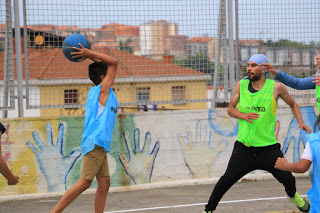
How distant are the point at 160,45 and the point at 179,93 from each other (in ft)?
2.92

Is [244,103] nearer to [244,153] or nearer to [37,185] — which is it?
[244,153]

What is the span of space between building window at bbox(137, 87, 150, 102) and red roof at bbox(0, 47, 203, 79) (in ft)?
0.98

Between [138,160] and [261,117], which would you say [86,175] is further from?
[138,160]

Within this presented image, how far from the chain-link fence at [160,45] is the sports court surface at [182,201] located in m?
1.52

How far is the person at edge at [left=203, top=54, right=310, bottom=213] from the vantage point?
20.0ft

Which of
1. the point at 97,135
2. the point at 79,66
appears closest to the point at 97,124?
the point at 97,135

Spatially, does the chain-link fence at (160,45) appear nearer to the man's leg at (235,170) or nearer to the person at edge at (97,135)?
the person at edge at (97,135)

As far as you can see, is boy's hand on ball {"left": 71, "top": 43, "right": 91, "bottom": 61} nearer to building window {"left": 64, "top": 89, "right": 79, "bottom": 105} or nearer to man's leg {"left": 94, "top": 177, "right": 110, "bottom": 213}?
man's leg {"left": 94, "top": 177, "right": 110, "bottom": 213}

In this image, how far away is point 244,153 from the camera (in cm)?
618

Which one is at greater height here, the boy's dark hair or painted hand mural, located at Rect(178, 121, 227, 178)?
the boy's dark hair

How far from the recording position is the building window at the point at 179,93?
9.02 m

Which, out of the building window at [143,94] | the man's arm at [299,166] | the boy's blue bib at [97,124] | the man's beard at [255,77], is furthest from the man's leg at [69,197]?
the building window at [143,94]

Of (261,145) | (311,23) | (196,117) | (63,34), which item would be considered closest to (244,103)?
(261,145)

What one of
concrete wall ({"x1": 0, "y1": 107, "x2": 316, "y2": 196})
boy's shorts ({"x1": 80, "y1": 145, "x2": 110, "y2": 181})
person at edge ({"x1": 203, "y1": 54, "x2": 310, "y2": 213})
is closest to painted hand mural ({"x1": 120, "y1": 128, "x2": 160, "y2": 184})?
concrete wall ({"x1": 0, "y1": 107, "x2": 316, "y2": 196})
